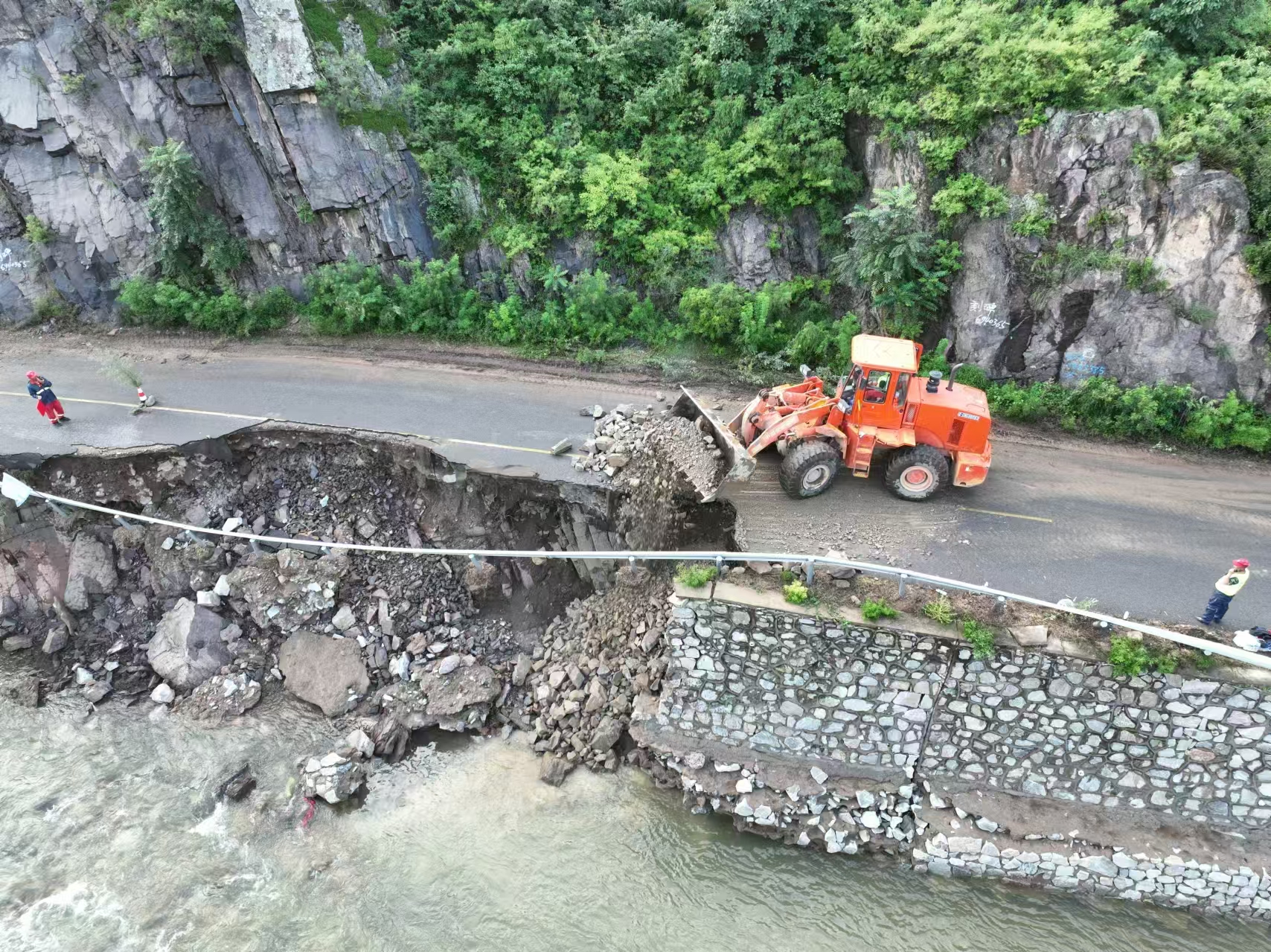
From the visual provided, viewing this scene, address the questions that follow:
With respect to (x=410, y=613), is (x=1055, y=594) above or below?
above

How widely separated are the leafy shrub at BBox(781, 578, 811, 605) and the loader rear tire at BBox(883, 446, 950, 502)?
2.64 meters

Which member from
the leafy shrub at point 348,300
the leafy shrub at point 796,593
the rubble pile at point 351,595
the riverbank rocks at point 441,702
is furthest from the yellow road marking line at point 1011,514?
the leafy shrub at point 348,300

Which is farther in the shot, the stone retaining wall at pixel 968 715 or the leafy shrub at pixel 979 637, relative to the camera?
the leafy shrub at pixel 979 637

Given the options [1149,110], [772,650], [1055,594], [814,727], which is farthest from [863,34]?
[814,727]

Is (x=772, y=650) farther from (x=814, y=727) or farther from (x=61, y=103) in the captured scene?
(x=61, y=103)

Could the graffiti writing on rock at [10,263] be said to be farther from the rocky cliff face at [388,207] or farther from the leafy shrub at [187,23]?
the leafy shrub at [187,23]

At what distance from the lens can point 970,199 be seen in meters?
13.5

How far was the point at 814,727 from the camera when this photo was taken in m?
11.0

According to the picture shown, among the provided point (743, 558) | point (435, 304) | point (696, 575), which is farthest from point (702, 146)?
point (696, 575)

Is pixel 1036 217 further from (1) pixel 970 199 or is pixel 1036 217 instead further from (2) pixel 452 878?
(2) pixel 452 878

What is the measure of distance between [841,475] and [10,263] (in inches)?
789

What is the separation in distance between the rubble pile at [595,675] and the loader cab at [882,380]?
442 centimetres

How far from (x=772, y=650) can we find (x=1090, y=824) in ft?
16.9

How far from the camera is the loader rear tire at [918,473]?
11422 mm
